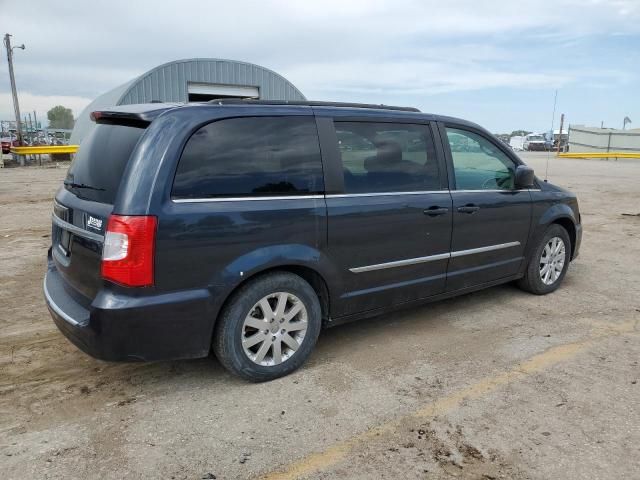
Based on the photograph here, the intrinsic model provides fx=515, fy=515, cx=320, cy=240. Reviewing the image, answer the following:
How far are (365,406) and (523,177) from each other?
264 centimetres

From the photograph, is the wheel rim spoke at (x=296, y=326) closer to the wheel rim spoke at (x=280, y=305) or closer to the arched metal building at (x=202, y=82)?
the wheel rim spoke at (x=280, y=305)

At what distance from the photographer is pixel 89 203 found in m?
3.11

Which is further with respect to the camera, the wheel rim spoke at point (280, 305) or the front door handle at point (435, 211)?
the front door handle at point (435, 211)

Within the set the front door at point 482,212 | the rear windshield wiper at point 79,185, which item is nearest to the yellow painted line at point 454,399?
the front door at point 482,212

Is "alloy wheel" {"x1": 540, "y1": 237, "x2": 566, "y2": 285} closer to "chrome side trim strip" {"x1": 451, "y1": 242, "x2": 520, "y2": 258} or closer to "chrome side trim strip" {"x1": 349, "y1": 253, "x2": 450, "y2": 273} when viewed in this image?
"chrome side trim strip" {"x1": 451, "y1": 242, "x2": 520, "y2": 258}

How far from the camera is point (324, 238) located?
3.43 metres

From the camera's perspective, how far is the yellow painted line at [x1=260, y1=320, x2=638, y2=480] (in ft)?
8.27

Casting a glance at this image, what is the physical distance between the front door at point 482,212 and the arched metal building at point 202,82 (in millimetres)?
18289

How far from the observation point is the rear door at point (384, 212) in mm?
3543

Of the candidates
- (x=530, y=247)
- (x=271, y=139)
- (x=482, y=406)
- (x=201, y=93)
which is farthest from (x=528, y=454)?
(x=201, y=93)

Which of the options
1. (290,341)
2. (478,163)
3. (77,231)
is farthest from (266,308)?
(478,163)

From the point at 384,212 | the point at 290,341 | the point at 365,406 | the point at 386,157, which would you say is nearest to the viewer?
the point at 365,406

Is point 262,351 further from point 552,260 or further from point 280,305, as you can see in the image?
point 552,260

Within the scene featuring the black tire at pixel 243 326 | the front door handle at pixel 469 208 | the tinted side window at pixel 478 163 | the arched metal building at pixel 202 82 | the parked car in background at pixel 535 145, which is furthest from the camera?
the parked car in background at pixel 535 145
